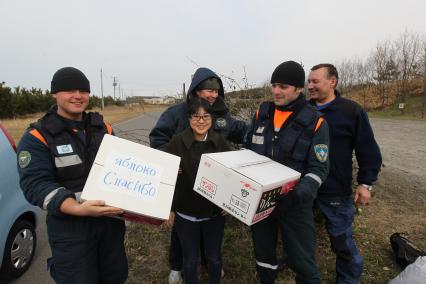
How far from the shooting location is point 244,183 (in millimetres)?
1738

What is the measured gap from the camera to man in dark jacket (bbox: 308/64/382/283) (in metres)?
2.50

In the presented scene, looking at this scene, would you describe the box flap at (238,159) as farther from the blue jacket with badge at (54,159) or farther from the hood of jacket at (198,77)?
the blue jacket with badge at (54,159)

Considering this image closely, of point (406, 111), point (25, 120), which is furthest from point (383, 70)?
point (25, 120)

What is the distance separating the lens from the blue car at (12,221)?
101 inches

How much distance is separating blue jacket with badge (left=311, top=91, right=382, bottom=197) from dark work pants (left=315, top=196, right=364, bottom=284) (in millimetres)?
93

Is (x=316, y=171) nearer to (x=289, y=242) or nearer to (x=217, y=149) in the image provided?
(x=289, y=242)

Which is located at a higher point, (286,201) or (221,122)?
(221,122)

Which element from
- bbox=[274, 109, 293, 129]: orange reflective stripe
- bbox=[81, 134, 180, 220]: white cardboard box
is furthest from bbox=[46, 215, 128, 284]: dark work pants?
bbox=[274, 109, 293, 129]: orange reflective stripe

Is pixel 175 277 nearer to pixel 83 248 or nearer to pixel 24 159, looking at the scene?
pixel 83 248

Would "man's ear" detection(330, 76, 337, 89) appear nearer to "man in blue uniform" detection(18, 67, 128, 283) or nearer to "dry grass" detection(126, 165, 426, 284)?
"dry grass" detection(126, 165, 426, 284)

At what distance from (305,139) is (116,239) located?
1.55 m

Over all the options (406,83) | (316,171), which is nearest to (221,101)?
(316,171)

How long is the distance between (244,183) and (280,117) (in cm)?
75

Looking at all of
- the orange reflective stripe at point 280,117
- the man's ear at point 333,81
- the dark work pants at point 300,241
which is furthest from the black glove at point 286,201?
the man's ear at point 333,81
